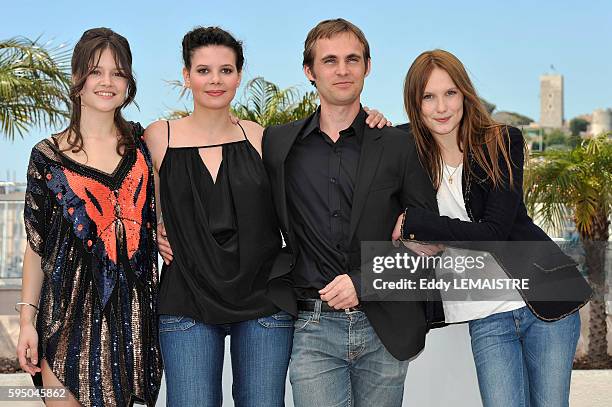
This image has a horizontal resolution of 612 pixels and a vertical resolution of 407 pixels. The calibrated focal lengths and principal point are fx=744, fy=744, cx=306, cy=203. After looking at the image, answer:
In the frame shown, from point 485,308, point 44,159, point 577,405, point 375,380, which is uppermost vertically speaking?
point 44,159

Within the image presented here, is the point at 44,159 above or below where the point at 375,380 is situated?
above

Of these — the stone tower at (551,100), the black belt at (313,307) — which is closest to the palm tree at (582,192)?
the black belt at (313,307)

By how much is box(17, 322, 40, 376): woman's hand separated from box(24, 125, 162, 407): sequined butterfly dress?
37mm

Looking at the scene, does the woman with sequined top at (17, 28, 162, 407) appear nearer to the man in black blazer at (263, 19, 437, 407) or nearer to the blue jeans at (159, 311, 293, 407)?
the blue jeans at (159, 311, 293, 407)

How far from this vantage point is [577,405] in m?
8.18

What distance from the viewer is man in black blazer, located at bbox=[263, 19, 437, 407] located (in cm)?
321

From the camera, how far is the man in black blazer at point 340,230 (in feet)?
10.5

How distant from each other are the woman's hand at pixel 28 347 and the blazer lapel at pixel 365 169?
1358 millimetres

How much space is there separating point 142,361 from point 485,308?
1.47 m

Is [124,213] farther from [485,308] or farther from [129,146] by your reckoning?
[485,308]

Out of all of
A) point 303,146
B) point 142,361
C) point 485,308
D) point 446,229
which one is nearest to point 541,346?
point 485,308

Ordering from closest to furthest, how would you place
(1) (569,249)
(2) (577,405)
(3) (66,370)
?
(3) (66,370)
(2) (577,405)
(1) (569,249)

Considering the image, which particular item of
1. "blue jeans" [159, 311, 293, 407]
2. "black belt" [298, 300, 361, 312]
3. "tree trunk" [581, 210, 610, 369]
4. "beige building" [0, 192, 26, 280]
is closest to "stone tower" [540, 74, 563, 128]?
"tree trunk" [581, 210, 610, 369]

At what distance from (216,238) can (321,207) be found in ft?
1.56
